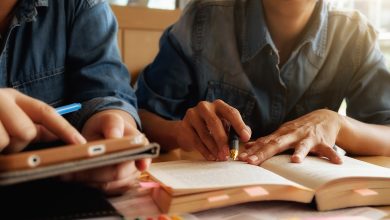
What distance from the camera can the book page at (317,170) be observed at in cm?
56

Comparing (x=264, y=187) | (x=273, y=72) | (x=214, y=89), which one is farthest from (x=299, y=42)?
(x=264, y=187)

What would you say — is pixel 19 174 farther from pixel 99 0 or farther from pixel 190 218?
pixel 99 0

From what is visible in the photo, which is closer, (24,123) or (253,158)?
(24,123)

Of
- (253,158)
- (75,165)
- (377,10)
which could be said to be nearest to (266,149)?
(253,158)

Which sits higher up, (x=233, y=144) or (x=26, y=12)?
(x=26, y=12)

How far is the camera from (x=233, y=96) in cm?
103

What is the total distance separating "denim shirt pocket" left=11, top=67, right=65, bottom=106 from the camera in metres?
0.77

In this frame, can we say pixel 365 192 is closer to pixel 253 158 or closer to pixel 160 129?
pixel 253 158

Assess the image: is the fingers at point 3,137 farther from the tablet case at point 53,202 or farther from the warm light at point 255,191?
the warm light at point 255,191

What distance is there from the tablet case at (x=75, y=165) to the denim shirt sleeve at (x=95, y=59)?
1.09 ft

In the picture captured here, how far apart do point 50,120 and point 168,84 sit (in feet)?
1.76

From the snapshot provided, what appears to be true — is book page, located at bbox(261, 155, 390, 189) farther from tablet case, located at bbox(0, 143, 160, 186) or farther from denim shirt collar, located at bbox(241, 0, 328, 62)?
denim shirt collar, located at bbox(241, 0, 328, 62)

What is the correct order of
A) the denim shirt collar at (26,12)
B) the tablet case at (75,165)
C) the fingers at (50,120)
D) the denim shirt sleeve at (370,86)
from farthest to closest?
the denim shirt sleeve at (370,86)
the denim shirt collar at (26,12)
the fingers at (50,120)
the tablet case at (75,165)

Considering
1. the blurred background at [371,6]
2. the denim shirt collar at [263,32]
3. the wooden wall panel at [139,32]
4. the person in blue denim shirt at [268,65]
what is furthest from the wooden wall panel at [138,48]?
the denim shirt collar at [263,32]
